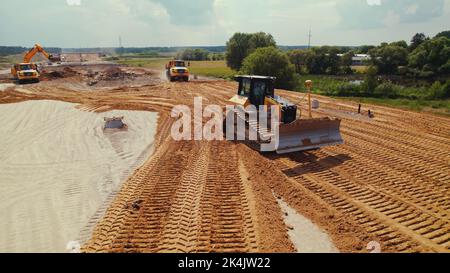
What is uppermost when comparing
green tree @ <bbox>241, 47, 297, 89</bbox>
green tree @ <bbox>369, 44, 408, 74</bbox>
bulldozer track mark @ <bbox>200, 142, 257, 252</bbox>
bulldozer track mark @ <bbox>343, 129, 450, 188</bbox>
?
green tree @ <bbox>369, 44, 408, 74</bbox>

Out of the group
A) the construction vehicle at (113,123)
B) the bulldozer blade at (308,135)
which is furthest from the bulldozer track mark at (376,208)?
the construction vehicle at (113,123)

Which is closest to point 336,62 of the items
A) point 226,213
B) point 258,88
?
point 258,88

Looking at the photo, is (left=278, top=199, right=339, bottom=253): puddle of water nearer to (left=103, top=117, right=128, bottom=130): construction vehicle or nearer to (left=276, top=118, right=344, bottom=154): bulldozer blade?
(left=276, top=118, right=344, bottom=154): bulldozer blade

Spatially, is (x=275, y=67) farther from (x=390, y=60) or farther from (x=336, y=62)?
(x=390, y=60)

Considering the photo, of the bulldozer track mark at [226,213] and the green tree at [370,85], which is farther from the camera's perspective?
the green tree at [370,85]

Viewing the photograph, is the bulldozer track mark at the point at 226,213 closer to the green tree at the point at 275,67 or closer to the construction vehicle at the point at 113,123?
the construction vehicle at the point at 113,123

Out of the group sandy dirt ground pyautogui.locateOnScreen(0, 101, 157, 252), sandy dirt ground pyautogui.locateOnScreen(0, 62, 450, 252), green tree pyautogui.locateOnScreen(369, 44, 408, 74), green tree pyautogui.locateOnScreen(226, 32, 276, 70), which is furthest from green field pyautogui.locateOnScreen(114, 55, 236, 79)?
sandy dirt ground pyautogui.locateOnScreen(0, 62, 450, 252)

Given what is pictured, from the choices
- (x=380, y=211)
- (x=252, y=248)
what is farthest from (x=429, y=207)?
(x=252, y=248)
